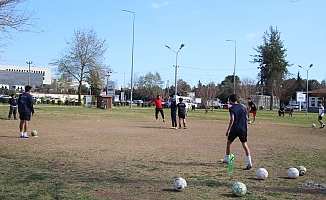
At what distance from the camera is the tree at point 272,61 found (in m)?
73.3

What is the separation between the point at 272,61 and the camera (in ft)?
242

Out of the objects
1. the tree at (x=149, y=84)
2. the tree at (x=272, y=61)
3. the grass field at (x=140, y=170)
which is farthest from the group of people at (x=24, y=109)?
the tree at (x=149, y=84)

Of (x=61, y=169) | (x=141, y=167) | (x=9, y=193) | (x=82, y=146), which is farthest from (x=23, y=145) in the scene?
(x=9, y=193)

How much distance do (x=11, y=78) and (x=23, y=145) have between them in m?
95.7

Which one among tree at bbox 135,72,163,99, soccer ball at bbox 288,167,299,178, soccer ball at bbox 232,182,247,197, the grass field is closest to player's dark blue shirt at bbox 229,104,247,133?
the grass field

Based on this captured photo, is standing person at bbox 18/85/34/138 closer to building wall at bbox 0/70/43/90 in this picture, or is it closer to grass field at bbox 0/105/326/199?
grass field at bbox 0/105/326/199

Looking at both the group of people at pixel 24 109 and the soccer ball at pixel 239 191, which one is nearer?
the soccer ball at pixel 239 191

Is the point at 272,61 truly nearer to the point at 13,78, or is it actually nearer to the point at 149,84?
the point at 149,84

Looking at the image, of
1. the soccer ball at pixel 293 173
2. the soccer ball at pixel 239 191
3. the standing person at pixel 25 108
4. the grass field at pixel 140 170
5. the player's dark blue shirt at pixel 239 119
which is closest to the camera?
the soccer ball at pixel 239 191

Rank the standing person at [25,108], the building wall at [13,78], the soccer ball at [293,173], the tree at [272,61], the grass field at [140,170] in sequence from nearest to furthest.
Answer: the grass field at [140,170] < the soccer ball at [293,173] < the standing person at [25,108] < the tree at [272,61] < the building wall at [13,78]

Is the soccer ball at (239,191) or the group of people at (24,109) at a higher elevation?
the group of people at (24,109)

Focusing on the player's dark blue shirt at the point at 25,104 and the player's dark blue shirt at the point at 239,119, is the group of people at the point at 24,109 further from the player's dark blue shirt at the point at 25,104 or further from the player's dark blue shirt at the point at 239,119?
the player's dark blue shirt at the point at 239,119

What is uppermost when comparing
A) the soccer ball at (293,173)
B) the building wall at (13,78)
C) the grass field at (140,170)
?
the building wall at (13,78)

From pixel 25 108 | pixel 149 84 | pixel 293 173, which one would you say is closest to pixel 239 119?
pixel 293 173
